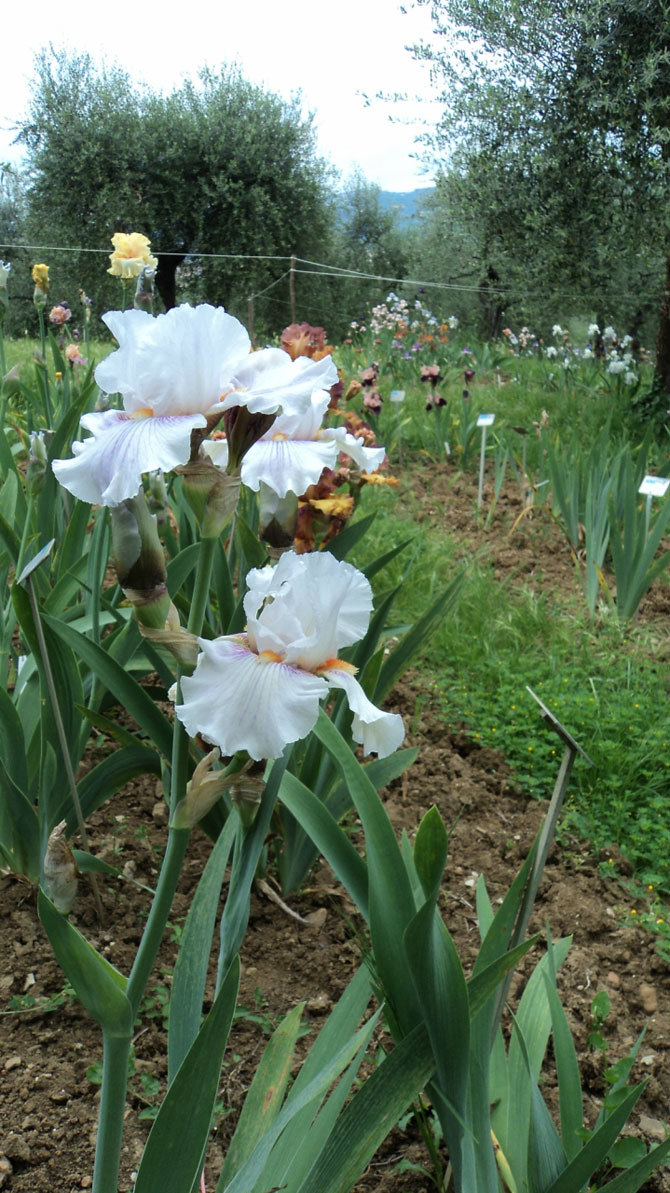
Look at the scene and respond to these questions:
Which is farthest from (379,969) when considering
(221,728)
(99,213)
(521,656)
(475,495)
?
(99,213)

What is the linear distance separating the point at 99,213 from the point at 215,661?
15.1 meters

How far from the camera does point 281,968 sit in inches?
62.5

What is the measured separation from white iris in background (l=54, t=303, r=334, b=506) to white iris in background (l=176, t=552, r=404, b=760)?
0.16 m

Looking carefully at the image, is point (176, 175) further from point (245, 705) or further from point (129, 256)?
point (245, 705)

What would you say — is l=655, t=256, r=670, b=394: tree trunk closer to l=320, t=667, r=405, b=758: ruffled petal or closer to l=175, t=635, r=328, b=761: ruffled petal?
l=320, t=667, r=405, b=758: ruffled petal

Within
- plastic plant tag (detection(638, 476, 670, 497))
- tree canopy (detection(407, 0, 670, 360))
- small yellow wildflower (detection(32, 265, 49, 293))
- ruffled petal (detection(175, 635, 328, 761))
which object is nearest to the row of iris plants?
ruffled petal (detection(175, 635, 328, 761))

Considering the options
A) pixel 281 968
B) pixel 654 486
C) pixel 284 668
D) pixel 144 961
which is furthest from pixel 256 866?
Answer: pixel 654 486

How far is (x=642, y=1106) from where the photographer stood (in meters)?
1.39

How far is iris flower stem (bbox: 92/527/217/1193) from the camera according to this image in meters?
0.80

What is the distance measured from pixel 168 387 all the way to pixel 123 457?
0.09 m

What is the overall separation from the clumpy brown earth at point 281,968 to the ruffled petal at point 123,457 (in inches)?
33.5

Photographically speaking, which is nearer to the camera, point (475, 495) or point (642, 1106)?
point (642, 1106)

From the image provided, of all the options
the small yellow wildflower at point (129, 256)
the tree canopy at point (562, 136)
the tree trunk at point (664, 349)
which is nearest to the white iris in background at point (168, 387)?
the small yellow wildflower at point (129, 256)

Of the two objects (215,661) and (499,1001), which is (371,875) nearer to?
(499,1001)
